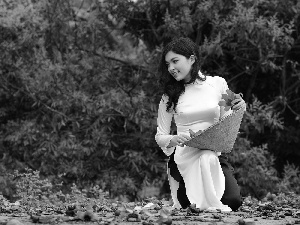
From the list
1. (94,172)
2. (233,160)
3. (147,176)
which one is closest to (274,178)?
(233,160)

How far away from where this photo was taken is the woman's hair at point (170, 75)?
5.64 m

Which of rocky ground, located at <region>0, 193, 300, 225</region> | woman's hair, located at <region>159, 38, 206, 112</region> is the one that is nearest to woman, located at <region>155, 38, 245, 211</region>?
woman's hair, located at <region>159, 38, 206, 112</region>

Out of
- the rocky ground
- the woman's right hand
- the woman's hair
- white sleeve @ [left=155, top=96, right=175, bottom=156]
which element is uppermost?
the woman's hair

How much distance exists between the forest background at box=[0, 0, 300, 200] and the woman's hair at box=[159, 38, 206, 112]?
10.3 ft

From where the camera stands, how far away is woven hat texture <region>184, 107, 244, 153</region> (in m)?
5.25

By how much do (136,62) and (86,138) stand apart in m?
1.23

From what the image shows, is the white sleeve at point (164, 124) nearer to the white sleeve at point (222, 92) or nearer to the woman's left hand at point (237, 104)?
the white sleeve at point (222, 92)

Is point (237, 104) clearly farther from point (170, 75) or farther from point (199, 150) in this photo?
point (170, 75)

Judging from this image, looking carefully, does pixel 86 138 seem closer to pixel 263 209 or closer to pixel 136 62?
pixel 136 62

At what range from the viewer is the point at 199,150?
548cm

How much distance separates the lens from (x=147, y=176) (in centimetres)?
922

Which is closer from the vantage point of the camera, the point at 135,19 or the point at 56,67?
the point at 56,67

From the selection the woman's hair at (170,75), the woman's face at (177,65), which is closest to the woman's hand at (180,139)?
the woman's hair at (170,75)

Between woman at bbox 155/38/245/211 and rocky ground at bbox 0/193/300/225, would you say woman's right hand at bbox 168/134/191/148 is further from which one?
rocky ground at bbox 0/193/300/225
